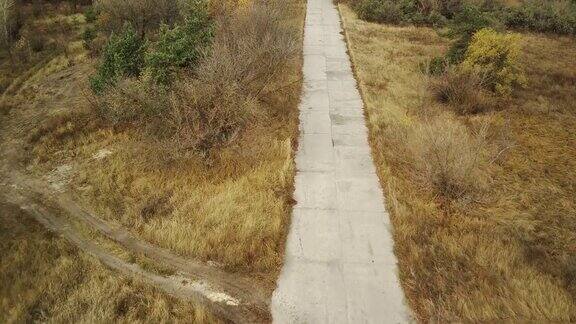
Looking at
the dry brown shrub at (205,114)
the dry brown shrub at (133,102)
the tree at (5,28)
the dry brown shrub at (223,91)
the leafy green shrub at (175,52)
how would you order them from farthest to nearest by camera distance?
the tree at (5,28) → the leafy green shrub at (175,52) → the dry brown shrub at (133,102) → the dry brown shrub at (223,91) → the dry brown shrub at (205,114)

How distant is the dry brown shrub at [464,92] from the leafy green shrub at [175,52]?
303 inches

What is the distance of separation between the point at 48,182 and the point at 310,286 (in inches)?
282

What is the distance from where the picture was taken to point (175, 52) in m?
13.3

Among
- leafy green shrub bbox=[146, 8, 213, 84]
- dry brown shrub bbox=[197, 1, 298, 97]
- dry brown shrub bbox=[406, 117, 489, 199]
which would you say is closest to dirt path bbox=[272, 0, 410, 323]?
dry brown shrub bbox=[406, 117, 489, 199]

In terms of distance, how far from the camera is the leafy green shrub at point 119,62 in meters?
13.7

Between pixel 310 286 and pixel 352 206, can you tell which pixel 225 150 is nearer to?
pixel 352 206

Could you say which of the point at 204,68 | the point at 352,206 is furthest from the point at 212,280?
the point at 204,68

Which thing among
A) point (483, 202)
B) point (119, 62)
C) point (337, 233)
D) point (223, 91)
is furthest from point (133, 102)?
point (483, 202)

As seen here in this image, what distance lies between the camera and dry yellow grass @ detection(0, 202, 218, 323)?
279 inches

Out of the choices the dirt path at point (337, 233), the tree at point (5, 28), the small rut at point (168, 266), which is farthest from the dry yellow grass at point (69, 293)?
the tree at point (5, 28)

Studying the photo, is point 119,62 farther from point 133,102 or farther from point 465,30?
point 465,30

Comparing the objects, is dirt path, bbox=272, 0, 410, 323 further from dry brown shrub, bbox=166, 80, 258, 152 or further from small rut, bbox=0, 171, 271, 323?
dry brown shrub, bbox=166, 80, 258, 152

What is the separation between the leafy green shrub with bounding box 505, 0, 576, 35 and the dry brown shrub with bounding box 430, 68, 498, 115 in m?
13.1

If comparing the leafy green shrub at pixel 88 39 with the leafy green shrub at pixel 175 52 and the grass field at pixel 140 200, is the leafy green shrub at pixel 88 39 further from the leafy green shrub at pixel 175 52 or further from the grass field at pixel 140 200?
the leafy green shrub at pixel 175 52
